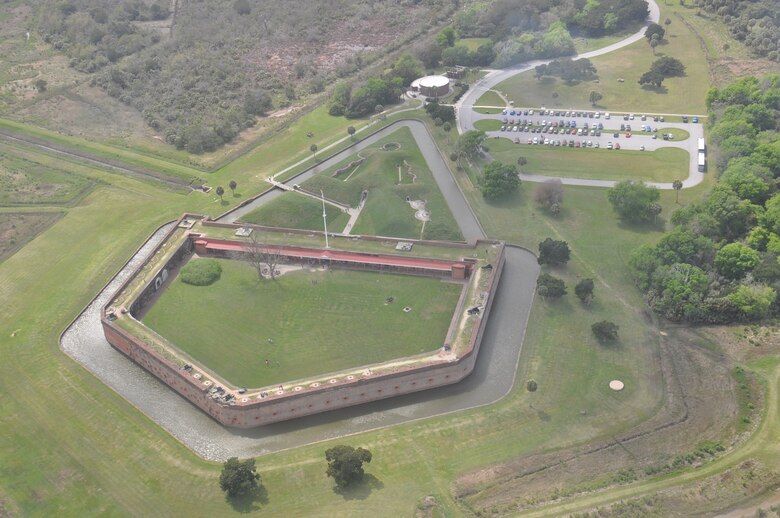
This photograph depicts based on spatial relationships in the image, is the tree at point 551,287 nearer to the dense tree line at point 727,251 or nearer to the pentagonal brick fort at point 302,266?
the pentagonal brick fort at point 302,266

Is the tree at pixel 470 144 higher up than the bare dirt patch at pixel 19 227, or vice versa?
the bare dirt patch at pixel 19 227

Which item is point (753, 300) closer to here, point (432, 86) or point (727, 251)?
point (727, 251)

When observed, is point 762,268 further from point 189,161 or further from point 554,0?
point 554,0

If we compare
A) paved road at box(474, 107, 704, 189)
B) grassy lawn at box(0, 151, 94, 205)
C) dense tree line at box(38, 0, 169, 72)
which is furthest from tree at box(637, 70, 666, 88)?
dense tree line at box(38, 0, 169, 72)

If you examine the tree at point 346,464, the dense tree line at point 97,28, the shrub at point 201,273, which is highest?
the dense tree line at point 97,28

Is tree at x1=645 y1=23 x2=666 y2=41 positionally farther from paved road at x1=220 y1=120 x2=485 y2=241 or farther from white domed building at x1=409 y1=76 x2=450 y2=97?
paved road at x1=220 y1=120 x2=485 y2=241

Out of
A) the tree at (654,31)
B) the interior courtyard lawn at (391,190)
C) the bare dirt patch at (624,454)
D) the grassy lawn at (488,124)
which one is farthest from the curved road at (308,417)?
the tree at (654,31)

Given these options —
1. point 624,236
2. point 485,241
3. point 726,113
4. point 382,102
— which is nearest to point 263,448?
point 485,241

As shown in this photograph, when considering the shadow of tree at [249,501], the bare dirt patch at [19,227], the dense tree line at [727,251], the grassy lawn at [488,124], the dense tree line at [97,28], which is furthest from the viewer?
the dense tree line at [97,28]
